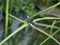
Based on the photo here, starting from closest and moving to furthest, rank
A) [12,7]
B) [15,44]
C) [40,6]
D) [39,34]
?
[15,44] < [39,34] < [12,7] < [40,6]

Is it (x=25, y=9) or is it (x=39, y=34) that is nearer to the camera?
(x=39, y=34)

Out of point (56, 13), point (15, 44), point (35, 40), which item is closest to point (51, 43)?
point (35, 40)

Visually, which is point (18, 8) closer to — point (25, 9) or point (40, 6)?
point (25, 9)

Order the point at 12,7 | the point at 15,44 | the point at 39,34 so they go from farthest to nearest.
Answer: the point at 12,7 → the point at 39,34 → the point at 15,44

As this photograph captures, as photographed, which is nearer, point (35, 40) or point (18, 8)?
point (35, 40)

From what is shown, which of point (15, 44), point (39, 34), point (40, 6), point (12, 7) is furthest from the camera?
point (40, 6)

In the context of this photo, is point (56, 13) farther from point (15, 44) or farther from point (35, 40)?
point (15, 44)

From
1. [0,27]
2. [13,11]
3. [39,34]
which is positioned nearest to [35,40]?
[39,34]

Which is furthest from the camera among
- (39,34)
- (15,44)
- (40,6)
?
(40,6)
